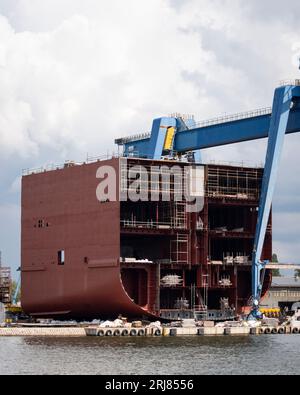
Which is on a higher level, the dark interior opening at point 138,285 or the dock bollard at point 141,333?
the dark interior opening at point 138,285

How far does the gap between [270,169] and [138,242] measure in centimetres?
1502

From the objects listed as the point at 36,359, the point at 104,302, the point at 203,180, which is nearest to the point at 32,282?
the point at 104,302

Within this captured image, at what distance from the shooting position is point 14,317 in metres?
125

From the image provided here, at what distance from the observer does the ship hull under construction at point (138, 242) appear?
110562 mm

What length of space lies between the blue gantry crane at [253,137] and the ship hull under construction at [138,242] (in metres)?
3.05

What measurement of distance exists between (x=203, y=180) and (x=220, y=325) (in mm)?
14257

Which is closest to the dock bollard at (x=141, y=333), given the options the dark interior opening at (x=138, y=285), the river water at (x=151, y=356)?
the river water at (x=151, y=356)

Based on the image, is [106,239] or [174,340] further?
[106,239]

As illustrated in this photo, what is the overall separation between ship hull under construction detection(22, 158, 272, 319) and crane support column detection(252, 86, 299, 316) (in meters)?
2.95

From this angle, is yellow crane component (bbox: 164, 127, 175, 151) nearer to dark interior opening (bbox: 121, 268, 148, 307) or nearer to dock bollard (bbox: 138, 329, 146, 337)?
dark interior opening (bbox: 121, 268, 148, 307)

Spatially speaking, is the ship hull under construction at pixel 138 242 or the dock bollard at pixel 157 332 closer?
the dock bollard at pixel 157 332

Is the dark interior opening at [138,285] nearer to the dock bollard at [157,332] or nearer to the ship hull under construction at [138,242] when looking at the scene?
the ship hull under construction at [138,242]
